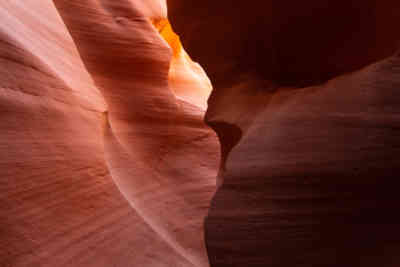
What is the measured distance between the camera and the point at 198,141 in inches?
161

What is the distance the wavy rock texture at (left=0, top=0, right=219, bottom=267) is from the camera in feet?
7.47

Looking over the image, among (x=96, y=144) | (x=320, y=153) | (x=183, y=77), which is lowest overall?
(x=183, y=77)

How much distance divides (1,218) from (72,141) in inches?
29.3

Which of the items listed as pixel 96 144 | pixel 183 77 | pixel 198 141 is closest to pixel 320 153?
pixel 96 144

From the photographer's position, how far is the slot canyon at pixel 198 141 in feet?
5.42

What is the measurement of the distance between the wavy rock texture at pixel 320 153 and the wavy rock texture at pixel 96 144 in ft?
3.49

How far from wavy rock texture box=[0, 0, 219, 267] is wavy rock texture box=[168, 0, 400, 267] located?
1.06m

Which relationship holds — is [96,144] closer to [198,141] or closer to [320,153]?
[198,141]

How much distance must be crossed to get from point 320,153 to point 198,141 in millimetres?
2461

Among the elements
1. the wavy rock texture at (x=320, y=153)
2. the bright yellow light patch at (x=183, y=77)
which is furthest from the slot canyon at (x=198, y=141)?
the bright yellow light patch at (x=183, y=77)

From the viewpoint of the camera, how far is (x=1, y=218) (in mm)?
2068

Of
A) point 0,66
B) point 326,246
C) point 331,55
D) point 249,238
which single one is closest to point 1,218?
point 0,66

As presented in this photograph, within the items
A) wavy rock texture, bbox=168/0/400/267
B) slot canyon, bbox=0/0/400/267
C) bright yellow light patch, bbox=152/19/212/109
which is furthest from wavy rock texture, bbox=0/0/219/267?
wavy rock texture, bbox=168/0/400/267

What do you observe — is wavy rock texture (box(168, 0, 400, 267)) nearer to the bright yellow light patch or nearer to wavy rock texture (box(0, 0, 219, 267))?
wavy rock texture (box(0, 0, 219, 267))
